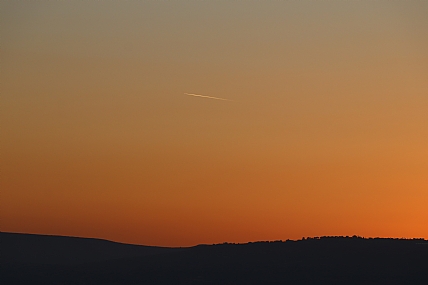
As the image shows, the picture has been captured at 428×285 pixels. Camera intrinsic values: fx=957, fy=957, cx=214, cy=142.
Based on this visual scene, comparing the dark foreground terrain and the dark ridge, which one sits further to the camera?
the dark ridge

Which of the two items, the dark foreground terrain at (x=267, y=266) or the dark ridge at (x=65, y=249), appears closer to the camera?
the dark foreground terrain at (x=267, y=266)

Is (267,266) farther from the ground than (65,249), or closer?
closer

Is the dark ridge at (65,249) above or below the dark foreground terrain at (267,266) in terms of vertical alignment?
above

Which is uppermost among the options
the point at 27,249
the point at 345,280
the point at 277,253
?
the point at 27,249

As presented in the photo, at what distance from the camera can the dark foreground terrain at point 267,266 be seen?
220ft

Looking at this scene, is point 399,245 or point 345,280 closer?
point 345,280

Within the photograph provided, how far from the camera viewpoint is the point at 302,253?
247ft

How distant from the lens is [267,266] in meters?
72.8

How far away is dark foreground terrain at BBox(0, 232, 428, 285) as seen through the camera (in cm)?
6712

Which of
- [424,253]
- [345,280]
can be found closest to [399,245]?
[424,253]

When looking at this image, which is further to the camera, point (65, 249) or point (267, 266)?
point (65, 249)

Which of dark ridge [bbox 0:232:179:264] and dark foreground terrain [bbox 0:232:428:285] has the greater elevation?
dark ridge [bbox 0:232:179:264]

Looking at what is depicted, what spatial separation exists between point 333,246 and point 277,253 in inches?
179

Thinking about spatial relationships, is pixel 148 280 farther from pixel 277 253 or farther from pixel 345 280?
pixel 345 280
